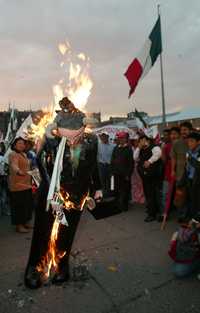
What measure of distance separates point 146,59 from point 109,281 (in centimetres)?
656

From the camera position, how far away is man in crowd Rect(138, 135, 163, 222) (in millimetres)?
5414

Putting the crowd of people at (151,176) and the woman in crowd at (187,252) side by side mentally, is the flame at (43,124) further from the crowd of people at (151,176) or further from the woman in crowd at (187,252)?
the woman in crowd at (187,252)

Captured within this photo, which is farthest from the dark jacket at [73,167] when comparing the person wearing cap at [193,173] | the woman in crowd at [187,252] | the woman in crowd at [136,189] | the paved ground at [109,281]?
the woman in crowd at [136,189]

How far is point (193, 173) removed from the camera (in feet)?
14.2

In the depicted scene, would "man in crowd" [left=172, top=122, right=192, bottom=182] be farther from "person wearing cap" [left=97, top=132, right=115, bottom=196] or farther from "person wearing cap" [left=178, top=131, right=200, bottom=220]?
"person wearing cap" [left=97, top=132, right=115, bottom=196]

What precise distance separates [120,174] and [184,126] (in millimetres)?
1868

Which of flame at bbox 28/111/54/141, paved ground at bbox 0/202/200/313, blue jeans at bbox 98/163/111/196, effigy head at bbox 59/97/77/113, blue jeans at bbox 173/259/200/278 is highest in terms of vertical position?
effigy head at bbox 59/97/77/113

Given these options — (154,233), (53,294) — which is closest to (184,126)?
(154,233)

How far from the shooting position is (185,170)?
466 cm

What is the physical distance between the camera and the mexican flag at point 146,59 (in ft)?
25.4

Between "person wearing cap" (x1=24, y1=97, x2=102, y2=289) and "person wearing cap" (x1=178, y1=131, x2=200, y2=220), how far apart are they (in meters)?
1.64

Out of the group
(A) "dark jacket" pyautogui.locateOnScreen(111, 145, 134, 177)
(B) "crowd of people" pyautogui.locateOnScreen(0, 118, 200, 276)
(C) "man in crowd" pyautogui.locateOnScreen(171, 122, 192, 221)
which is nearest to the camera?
(B) "crowd of people" pyautogui.locateOnScreen(0, 118, 200, 276)

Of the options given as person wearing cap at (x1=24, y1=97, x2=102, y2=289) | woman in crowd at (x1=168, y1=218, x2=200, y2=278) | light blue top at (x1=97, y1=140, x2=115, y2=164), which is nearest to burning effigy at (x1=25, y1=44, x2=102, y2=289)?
person wearing cap at (x1=24, y1=97, x2=102, y2=289)

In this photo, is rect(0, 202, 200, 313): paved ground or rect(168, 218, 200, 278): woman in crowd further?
rect(168, 218, 200, 278): woman in crowd
